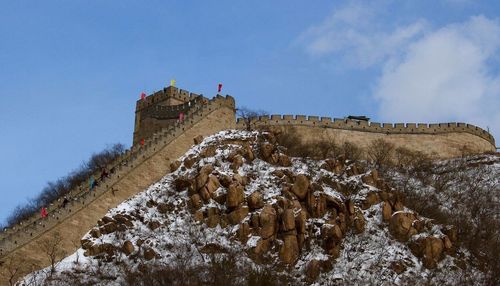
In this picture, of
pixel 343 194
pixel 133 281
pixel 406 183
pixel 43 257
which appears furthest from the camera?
pixel 406 183

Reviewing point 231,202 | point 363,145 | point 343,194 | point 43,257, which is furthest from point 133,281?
point 363,145

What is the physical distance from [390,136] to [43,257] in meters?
32.0

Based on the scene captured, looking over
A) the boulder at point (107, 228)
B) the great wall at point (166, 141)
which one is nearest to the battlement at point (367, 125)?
the great wall at point (166, 141)

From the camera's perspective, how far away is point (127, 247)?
42.6 meters

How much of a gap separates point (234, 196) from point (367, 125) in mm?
21212

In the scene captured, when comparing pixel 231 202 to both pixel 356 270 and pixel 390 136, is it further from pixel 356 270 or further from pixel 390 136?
pixel 390 136

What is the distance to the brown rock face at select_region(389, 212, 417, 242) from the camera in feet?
150

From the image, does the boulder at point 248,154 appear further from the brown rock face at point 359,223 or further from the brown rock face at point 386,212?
the brown rock face at point 386,212

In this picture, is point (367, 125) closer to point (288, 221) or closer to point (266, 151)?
point (266, 151)

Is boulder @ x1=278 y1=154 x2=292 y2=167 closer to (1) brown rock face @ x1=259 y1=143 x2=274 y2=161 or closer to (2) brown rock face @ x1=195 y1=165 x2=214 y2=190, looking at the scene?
(1) brown rock face @ x1=259 y1=143 x2=274 y2=161

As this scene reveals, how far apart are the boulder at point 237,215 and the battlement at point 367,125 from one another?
1293 centimetres

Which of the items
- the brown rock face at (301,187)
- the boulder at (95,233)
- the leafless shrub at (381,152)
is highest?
the leafless shrub at (381,152)

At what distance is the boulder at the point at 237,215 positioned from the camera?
45469 millimetres

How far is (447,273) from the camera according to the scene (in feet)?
141
